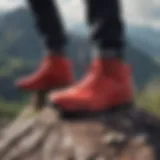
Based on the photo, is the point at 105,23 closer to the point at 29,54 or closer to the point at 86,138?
the point at 86,138

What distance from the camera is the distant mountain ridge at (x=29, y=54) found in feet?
6.41

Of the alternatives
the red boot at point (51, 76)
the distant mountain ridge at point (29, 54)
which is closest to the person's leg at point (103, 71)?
the red boot at point (51, 76)

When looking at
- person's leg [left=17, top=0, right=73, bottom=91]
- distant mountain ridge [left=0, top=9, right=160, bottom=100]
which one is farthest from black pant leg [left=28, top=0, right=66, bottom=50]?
distant mountain ridge [left=0, top=9, right=160, bottom=100]

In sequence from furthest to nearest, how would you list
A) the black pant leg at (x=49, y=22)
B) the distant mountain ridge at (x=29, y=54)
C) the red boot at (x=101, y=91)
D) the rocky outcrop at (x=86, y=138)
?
1. the distant mountain ridge at (x=29, y=54)
2. the black pant leg at (x=49, y=22)
3. the red boot at (x=101, y=91)
4. the rocky outcrop at (x=86, y=138)

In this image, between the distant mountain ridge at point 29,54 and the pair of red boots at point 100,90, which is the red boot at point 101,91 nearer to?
the pair of red boots at point 100,90

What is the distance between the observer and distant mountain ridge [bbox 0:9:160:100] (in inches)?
77.0

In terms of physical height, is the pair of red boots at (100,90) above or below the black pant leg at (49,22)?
below

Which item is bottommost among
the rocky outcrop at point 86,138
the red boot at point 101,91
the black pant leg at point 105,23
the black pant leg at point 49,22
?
the rocky outcrop at point 86,138

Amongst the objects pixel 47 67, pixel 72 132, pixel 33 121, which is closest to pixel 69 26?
pixel 47 67

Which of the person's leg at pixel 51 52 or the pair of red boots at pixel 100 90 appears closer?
the pair of red boots at pixel 100 90

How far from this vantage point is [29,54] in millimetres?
2121

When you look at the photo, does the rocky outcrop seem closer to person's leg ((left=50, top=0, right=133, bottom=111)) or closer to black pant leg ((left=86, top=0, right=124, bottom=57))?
person's leg ((left=50, top=0, right=133, bottom=111))

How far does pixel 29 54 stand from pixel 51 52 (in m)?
0.54

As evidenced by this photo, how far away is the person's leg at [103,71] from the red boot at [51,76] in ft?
0.77
